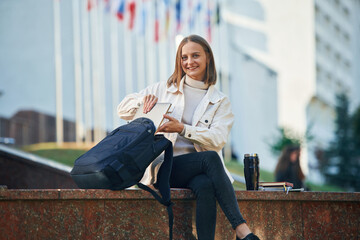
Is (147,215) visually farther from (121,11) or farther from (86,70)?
(86,70)

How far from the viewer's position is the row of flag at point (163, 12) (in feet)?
76.6

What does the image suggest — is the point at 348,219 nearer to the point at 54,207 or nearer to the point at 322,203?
the point at 322,203

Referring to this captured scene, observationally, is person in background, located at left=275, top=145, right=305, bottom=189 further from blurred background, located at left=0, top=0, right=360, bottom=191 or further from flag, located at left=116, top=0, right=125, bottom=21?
flag, located at left=116, top=0, right=125, bottom=21

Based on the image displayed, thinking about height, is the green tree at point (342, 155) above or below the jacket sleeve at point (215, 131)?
below

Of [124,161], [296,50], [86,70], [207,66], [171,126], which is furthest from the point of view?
[296,50]

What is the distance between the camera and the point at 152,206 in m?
4.48

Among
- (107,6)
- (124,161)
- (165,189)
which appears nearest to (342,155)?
(107,6)

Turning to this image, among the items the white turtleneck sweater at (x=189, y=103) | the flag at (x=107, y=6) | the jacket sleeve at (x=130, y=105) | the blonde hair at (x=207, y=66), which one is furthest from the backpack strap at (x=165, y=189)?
the flag at (x=107, y=6)

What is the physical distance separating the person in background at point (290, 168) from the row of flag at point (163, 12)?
15254 mm

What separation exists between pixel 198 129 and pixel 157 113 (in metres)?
0.35

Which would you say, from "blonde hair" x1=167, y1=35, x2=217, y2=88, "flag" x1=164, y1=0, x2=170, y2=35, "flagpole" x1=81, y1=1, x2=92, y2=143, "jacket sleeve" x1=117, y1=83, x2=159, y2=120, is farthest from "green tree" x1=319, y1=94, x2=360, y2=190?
"jacket sleeve" x1=117, y1=83, x2=159, y2=120

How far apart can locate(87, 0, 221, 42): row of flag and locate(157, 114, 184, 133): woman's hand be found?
1891cm

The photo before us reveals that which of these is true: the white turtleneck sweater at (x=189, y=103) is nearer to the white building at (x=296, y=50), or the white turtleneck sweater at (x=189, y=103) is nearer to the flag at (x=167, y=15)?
the flag at (x=167, y=15)

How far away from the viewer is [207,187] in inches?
171
